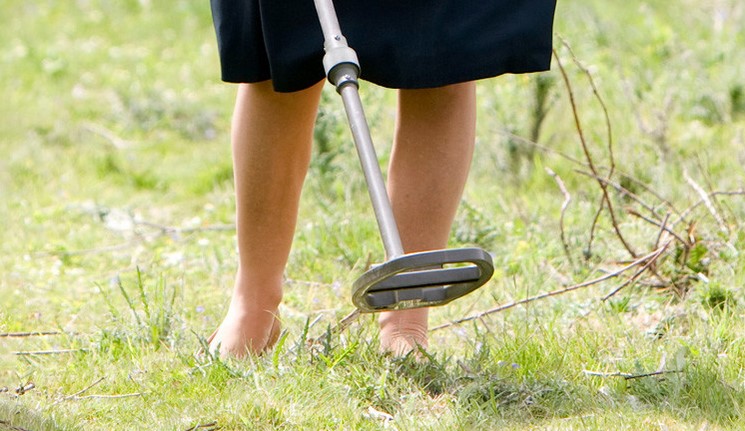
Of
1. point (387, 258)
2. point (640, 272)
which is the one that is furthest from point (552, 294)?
point (387, 258)

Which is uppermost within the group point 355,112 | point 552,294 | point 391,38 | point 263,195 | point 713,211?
point 391,38

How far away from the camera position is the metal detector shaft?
4.92 ft

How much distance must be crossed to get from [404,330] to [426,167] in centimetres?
31

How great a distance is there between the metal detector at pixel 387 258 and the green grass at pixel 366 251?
0.84 ft

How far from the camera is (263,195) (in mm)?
1969

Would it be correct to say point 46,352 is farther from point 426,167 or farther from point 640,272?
point 640,272

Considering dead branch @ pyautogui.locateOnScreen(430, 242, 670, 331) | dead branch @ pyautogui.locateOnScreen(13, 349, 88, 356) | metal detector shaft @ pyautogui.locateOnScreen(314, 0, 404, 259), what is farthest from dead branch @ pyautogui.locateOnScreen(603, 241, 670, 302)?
dead branch @ pyautogui.locateOnScreen(13, 349, 88, 356)

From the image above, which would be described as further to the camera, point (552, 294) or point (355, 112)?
point (552, 294)

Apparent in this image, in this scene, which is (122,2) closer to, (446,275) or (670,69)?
(670,69)

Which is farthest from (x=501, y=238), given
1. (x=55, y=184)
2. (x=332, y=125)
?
(x=55, y=184)

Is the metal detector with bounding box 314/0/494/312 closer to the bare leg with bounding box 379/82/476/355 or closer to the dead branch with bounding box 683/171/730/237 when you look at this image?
the bare leg with bounding box 379/82/476/355

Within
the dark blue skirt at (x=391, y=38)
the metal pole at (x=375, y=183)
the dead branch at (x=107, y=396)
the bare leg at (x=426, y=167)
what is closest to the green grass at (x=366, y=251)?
the dead branch at (x=107, y=396)

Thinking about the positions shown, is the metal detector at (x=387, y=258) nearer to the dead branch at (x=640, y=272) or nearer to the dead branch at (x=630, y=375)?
the dead branch at (x=630, y=375)

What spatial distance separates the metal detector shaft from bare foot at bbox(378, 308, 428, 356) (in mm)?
478
